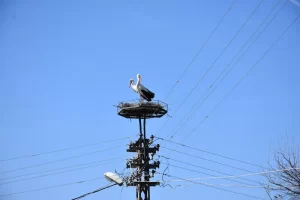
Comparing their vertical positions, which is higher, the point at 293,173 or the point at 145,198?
the point at 145,198

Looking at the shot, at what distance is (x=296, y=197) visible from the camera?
22484 millimetres

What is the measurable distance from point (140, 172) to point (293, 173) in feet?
54.6

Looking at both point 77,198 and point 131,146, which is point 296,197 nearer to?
point 77,198

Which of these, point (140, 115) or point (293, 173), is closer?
point (293, 173)

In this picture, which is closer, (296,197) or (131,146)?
(296,197)

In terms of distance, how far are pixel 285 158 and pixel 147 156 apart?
1605 centimetres

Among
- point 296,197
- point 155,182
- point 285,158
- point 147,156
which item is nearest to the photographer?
point 296,197

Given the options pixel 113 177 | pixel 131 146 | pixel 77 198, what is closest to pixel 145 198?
pixel 131 146

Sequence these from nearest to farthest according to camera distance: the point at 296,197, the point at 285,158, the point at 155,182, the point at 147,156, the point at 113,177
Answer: the point at 296,197, the point at 285,158, the point at 113,177, the point at 155,182, the point at 147,156

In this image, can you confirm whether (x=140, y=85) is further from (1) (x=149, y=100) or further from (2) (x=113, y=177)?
(2) (x=113, y=177)

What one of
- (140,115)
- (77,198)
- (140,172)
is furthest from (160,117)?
(77,198)

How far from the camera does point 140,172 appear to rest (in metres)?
38.2

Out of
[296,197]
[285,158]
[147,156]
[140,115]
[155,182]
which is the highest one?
[140,115]

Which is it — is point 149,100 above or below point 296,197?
above
